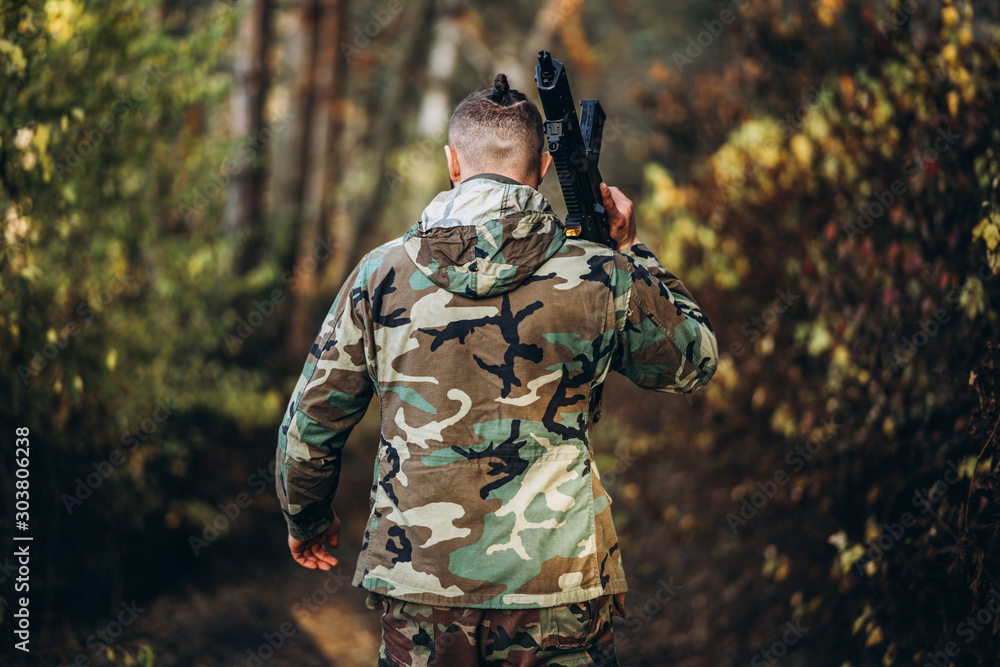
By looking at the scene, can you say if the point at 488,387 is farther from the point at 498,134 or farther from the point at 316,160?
the point at 316,160

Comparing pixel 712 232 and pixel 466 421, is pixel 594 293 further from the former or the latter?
pixel 712 232

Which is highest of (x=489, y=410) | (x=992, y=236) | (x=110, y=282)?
(x=992, y=236)

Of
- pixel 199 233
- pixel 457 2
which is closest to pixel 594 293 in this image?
pixel 199 233

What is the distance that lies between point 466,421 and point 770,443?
3.10 metres

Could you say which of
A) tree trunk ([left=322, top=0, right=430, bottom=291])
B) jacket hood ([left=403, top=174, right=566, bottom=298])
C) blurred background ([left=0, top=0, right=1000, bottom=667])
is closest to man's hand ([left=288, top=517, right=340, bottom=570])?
jacket hood ([left=403, top=174, right=566, bottom=298])

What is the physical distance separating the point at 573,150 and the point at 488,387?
0.76 m

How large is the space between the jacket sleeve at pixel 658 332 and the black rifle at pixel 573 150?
17cm

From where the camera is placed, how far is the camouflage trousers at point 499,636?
77.0 inches

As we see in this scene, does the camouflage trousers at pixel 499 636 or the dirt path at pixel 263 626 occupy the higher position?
the camouflage trousers at pixel 499 636

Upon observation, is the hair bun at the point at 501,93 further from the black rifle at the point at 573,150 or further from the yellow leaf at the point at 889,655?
the yellow leaf at the point at 889,655

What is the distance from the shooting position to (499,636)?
1965 millimetres

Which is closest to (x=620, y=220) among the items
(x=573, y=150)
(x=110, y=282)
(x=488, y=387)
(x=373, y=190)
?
(x=573, y=150)

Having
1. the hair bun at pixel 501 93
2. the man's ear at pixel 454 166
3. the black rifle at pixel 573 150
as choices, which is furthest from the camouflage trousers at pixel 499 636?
the hair bun at pixel 501 93

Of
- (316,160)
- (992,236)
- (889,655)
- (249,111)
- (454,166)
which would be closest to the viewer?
(454,166)
